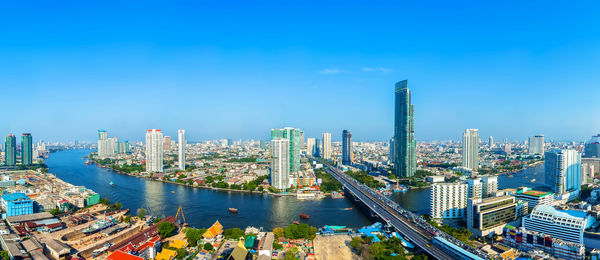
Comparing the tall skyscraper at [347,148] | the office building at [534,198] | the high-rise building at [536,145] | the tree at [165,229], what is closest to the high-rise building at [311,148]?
the tall skyscraper at [347,148]

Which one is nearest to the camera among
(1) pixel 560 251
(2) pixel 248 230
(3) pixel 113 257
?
(3) pixel 113 257

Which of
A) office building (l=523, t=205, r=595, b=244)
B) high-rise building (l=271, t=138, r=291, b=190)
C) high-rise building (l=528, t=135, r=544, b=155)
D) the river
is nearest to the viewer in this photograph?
office building (l=523, t=205, r=595, b=244)

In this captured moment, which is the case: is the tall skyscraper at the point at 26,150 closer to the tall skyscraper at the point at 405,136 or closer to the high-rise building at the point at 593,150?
the tall skyscraper at the point at 405,136

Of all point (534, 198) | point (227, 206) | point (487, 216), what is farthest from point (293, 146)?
point (487, 216)

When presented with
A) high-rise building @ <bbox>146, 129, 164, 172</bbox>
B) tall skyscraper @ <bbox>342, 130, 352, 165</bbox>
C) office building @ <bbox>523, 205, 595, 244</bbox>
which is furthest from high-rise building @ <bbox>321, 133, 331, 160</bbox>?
office building @ <bbox>523, 205, 595, 244</bbox>

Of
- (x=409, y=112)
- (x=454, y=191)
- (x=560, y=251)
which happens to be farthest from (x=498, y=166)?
(x=560, y=251)

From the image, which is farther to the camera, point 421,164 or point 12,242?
point 421,164

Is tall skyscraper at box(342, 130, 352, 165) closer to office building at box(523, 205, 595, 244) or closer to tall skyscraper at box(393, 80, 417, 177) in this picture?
tall skyscraper at box(393, 80, 417, 177)

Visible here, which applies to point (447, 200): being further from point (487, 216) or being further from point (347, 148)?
point (347, 148)

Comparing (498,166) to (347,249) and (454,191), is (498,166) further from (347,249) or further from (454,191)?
(347,249)
